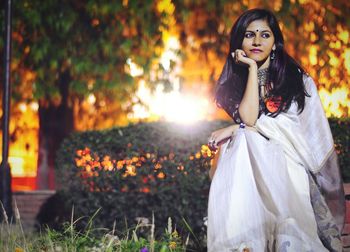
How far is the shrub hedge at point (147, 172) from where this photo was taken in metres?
6.50

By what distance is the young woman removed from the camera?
11.4ft

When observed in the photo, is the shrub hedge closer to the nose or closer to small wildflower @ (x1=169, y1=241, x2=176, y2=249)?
small wildflower @ (x1=169, y1=241, x2=176, y2=249)

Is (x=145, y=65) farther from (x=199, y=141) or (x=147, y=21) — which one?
(x=199, y=141)

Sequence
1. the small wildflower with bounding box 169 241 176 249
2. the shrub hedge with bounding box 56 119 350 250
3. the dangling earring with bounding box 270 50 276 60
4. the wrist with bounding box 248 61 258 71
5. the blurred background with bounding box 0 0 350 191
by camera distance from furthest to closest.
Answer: the blurred background with bounding box 0 0 350 191 → the shrub hedge with bounding box 56 119 350 250 → the small wildflower with bounding box 169 241 176 249 → the dangling earring with bounding box 270 50 276 60 → the wrist with bounding box 248 61 258 71

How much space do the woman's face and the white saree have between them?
0.35 metres

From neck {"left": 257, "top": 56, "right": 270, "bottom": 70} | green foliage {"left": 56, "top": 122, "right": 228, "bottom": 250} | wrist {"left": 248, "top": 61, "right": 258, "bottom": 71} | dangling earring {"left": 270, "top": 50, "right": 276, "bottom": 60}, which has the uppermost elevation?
dangling earring {"left": 270, "top": 50, "right": 276, "bottom": 60}

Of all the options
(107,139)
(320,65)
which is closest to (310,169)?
(107,139)

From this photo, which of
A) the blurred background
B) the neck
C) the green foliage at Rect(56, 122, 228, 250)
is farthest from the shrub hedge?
the neck

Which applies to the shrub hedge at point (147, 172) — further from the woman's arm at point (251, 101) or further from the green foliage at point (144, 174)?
the woman's arm at point (251, 101)

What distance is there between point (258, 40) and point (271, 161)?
755 millimetres

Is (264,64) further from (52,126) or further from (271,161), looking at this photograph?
(52,126)

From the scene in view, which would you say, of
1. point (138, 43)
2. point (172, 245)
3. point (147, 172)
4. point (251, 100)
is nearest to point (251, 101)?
point (251, 100)

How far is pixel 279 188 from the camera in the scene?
136 inches

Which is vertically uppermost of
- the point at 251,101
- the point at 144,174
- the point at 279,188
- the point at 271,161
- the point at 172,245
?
the point at 251,101
